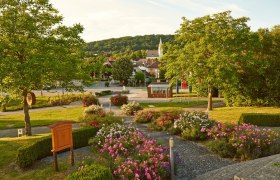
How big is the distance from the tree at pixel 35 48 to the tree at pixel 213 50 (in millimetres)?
15528

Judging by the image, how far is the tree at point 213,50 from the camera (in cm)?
3189

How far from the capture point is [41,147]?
16234 millimetres

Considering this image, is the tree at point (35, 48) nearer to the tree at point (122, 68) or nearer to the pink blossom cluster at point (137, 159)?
the pink blossom cluster at point (137, 159)

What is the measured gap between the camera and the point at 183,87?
234 feet

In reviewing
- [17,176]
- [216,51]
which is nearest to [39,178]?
[17,176]

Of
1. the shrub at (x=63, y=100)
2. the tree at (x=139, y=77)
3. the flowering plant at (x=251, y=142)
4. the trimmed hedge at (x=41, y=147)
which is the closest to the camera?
the trimmed hedge at (x=41, y=147)

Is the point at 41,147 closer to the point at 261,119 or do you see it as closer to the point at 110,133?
the point at 110,133

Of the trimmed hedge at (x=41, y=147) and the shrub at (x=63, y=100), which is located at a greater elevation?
the shrub at (x=63, y=100)

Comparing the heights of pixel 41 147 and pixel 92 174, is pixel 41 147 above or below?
below

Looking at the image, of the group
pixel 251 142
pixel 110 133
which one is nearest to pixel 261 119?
pixel 251 142

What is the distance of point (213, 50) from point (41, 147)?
23321mm

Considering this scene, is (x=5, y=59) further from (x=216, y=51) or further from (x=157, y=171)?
(x=216, y=51)

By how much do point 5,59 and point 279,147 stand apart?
17.0 meters

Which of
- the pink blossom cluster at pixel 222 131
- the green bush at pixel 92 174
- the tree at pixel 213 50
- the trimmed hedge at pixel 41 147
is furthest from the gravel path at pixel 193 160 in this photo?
the tree at pixel 213 50
